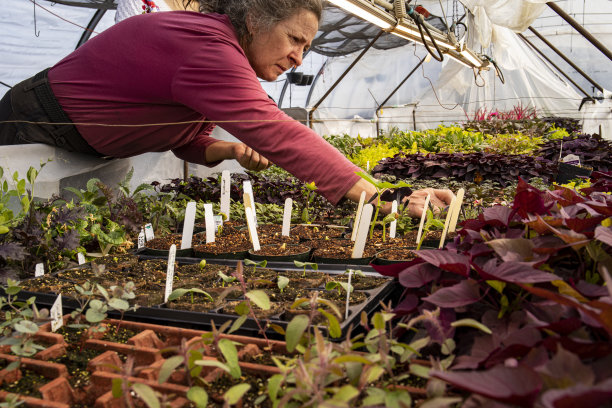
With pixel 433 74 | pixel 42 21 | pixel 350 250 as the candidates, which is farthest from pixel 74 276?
pixel 433 74

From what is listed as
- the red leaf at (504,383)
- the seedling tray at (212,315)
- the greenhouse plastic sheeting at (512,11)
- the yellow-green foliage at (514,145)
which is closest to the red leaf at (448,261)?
the seedling tray at (212,315)

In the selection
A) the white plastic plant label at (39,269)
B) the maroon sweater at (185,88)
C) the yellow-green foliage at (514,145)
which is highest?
the maroon sweater at (185,88)

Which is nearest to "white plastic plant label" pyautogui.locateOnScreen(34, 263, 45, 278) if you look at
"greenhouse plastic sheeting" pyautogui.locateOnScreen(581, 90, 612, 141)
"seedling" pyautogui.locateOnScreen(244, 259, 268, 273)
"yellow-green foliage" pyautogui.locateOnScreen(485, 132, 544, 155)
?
"seedling" pyautogui.locateOnScreen(244, 259, 268, 273)

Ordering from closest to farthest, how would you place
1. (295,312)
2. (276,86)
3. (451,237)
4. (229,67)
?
(295,312), (229,67), (451,237), (276,86)

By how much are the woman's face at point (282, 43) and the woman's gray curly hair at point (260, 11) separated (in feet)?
0.07

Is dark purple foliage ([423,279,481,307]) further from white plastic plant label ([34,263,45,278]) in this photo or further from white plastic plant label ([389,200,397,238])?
white plastic plant label ([34,263,45,278])

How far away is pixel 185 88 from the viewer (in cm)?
185

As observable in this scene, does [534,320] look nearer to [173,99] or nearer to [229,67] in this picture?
[229,67]

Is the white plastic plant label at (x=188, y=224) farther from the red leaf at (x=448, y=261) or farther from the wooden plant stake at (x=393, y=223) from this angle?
the red leaf at (x=448, y=261)

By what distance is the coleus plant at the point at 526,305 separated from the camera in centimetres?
54

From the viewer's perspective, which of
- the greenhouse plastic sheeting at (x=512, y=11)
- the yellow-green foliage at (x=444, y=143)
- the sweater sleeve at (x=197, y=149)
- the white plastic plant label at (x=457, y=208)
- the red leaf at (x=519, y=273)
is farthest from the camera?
the yellow-green foliage at (x=444, y=143)

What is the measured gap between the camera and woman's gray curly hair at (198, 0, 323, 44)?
6.58 ft

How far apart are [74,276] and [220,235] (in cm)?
82

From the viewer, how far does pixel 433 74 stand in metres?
12.9
